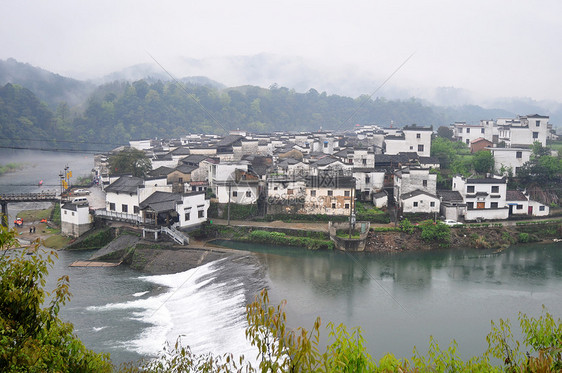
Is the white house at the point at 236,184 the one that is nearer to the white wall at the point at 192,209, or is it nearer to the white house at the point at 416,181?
the white wall at the point at 192,209

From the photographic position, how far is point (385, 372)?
3.66 m

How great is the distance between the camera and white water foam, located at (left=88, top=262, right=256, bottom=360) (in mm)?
10258

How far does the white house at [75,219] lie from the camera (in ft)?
64.1

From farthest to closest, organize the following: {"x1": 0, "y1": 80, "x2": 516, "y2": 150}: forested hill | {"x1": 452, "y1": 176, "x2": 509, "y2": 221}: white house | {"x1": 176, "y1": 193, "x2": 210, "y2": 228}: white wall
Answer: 1. {"x1": 0, "y1": 80, "x2": 516, "y2": 150}: forested hill
2. {"x1": 452, "y1": 176, "x2": 509, "y2": 221}: white house
3. {"x1": 176, "y1": 193, "x2": 210, "y2": 228}: white wall

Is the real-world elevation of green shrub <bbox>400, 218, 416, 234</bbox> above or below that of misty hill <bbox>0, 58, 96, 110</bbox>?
below

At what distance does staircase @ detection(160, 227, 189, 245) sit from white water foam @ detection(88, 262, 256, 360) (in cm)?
261

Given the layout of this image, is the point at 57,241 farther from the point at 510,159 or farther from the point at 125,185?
the point at 510,159

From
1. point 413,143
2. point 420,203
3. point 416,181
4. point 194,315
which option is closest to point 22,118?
point 413,143

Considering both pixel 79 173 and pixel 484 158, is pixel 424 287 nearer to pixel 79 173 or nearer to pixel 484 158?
pixel 484 158

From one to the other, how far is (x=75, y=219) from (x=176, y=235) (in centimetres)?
492

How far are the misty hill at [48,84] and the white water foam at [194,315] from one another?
6203cm

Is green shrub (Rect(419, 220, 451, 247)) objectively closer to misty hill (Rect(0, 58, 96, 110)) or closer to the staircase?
the staircase

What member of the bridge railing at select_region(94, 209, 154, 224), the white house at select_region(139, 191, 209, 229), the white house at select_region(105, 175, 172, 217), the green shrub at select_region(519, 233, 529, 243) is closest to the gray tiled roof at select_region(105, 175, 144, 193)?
the white house at select_region(105, 175, 172, 217)

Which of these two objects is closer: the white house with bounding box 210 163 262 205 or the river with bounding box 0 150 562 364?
the river with bounding box 0 150 562 364
